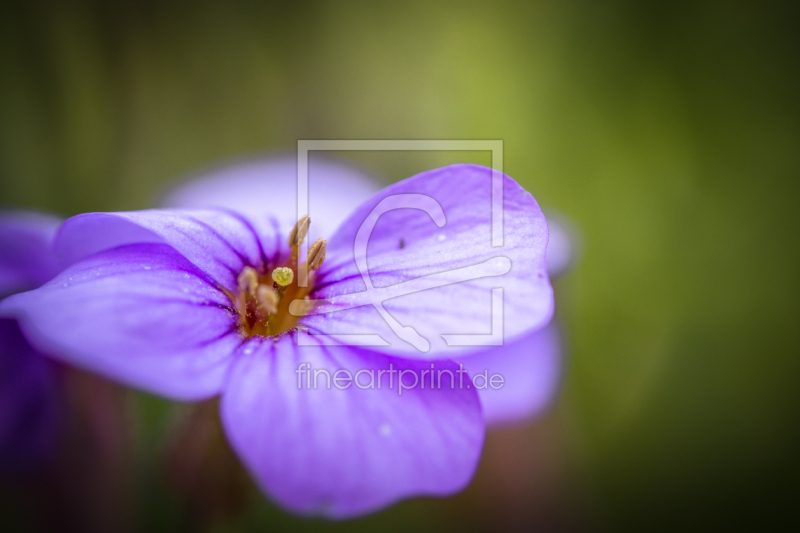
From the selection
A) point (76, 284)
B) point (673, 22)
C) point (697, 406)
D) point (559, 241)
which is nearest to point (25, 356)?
point (76, 284)

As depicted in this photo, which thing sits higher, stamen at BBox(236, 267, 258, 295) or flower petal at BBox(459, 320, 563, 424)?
stamen at BBox(236, 267, 258, 295)

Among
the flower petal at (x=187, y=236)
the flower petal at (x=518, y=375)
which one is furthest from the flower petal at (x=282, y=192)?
the flower petal at (x=518, y=375)

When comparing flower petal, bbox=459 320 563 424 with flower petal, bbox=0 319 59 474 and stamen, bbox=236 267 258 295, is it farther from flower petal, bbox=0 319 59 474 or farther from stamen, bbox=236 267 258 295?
flower petal, bbox=0 319 59 474

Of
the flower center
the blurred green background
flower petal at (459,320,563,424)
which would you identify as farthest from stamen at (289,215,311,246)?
the blurred green background

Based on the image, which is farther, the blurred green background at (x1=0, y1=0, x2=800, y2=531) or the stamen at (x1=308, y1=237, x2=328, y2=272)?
the blurred green background at (x1=0, y1=0, x2=800, y2=531)

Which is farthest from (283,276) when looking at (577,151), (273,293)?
(577,151)

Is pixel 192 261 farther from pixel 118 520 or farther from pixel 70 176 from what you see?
pixel 70 176

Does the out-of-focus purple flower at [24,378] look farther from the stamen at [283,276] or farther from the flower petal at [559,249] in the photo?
the flower petal at [559,249]

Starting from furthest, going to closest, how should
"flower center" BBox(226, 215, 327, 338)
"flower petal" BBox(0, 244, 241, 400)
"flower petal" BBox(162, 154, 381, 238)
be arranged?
"flower petal" BBox(162, 154, 381, 238) < "flower center" BBox(226, 215, 327, 338) < "flower petal" BBox(0, 244, 241, 400)
